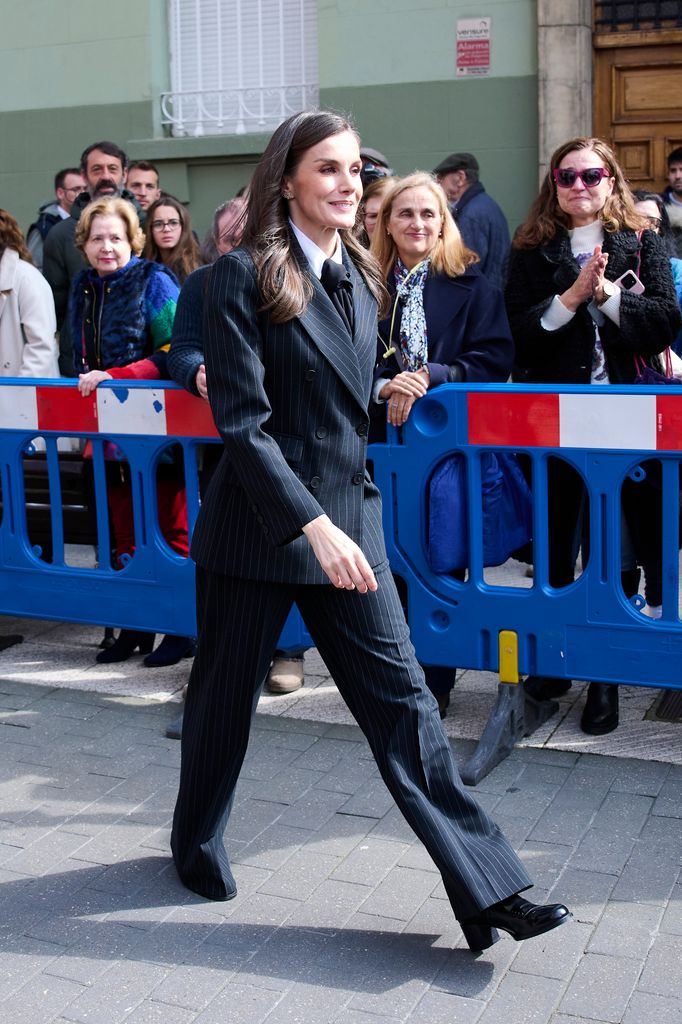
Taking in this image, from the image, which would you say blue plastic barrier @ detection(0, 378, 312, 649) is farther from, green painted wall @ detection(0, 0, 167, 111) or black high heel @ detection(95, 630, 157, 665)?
green painted wall @ detection(0, 0, 167, 111)

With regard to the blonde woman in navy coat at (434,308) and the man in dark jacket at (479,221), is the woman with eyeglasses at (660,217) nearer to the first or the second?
the blonde woman in navy coat at (434,308)

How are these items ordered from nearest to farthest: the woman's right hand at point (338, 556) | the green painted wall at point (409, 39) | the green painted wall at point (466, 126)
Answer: the woman's right hand at point (338, 556) < the green painted wall at point (409, 39) < the green painted wall at point (466, 126)

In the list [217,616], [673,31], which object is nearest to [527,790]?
[217,616]

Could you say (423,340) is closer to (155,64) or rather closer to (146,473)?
(146,473)

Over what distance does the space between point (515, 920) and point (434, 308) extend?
241 centimetres

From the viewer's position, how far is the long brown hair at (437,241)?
501 centimetres

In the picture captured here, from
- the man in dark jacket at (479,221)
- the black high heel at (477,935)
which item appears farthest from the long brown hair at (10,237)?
the black high heel at (477,935)

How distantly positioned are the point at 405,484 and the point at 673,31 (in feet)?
21.4

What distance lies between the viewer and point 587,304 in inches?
192

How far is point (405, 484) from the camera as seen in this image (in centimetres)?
487

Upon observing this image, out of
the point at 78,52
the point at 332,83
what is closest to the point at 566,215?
the point at 332,83

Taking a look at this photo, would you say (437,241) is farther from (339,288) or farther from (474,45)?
(474,45)

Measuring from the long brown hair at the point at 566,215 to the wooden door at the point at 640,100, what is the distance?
5.38 m

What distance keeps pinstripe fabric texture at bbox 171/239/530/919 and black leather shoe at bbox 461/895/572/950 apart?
0.04 meters
